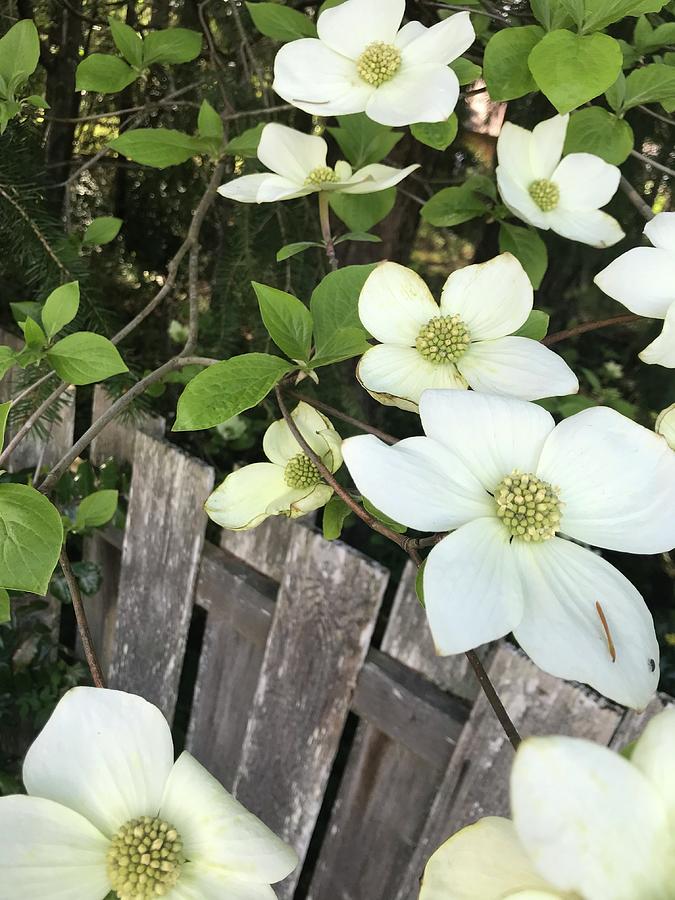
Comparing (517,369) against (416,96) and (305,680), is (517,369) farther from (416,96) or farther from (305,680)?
(305,680)

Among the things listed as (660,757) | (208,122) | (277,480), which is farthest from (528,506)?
(208,122)

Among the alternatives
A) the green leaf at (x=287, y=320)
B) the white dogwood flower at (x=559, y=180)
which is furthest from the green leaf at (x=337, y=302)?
the white dogwood flower at (x=559, y=180)

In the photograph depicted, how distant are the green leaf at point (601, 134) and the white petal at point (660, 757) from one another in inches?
19.6

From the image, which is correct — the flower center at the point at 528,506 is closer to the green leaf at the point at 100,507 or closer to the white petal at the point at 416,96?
the white petal at the point at 416,96

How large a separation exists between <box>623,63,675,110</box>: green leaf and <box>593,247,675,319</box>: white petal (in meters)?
0.20

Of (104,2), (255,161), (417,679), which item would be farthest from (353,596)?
(104,2)

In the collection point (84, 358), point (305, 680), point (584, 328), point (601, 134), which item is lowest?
point (305, 680)

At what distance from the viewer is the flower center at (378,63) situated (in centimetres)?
48

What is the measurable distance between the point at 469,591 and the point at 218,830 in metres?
0.16

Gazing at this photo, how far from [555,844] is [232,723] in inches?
33.8

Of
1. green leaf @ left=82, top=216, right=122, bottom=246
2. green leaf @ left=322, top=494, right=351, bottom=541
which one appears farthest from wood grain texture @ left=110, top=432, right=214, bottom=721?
green leaf @ left=322, top=494, right=351, bottom=541

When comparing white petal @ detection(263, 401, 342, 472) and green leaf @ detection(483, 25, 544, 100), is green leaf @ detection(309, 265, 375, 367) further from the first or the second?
green leaf @ detection(483, 25, 544, 100)

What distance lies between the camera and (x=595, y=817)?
208 millimetres

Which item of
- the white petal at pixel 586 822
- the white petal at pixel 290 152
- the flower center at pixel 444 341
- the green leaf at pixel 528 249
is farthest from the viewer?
the green leaf at pixel 528 249
